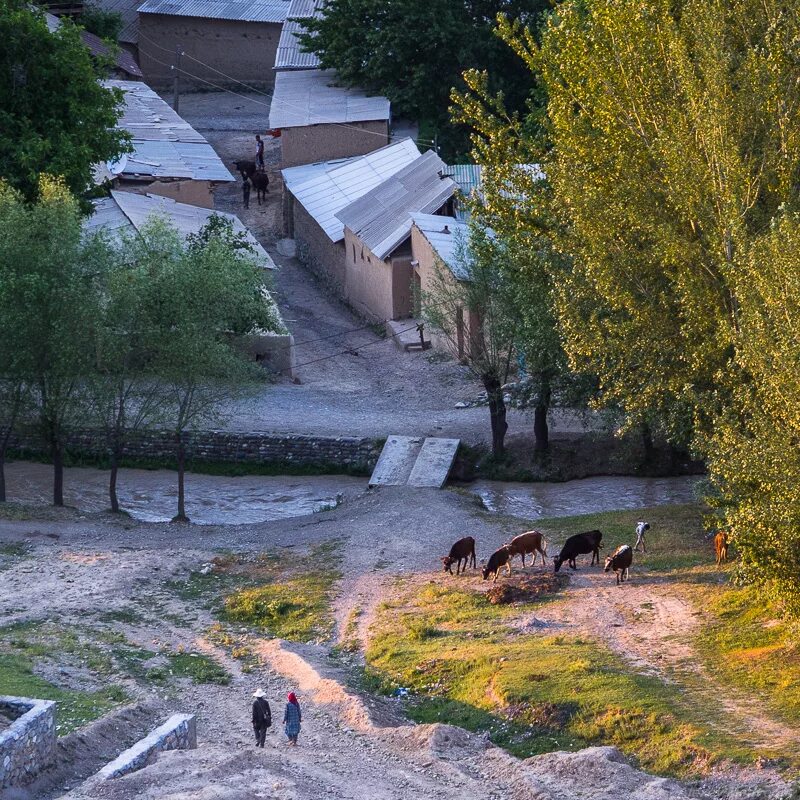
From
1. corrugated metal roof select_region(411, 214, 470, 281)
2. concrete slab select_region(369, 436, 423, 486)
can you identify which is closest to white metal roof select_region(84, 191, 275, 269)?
corrugated metal roof select_region(411, 214, 470, 281)

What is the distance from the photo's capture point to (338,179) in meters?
48.3

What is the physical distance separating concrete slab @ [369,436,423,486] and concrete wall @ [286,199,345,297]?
12986 millimetres

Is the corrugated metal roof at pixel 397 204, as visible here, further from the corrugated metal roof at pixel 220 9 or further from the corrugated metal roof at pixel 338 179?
the corrugated metal roof at pixel 220 9

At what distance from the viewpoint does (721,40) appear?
21.7 metres

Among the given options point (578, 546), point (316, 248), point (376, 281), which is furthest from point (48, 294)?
point (316, 248)

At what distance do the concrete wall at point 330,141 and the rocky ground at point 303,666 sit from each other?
22699 mm

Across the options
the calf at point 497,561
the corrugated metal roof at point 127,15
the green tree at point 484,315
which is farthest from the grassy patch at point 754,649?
the corrugated metal roof at point 127,15

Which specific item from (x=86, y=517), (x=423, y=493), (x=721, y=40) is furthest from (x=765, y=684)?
(x=86, y=517)

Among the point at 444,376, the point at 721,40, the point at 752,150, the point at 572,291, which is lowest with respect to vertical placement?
the point at 444,376

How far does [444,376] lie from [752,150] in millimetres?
15554

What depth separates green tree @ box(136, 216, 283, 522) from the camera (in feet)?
94.1

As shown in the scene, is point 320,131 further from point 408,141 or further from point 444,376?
point 444,376

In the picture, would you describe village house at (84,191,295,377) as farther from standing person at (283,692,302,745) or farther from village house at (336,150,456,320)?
standing person at (283,692,302,745)

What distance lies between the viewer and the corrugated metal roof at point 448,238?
34.2 meters
